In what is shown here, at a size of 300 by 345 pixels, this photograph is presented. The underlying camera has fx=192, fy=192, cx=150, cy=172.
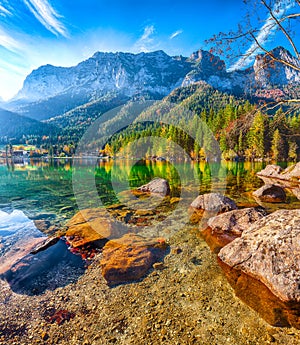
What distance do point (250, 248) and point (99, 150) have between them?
6127 inches

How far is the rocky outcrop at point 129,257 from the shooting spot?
570 centimetres

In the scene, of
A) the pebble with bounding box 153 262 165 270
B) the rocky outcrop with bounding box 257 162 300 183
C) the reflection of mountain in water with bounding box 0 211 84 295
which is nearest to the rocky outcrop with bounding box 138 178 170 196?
the reflection of mountain in water with bounding box 0 211 84 295

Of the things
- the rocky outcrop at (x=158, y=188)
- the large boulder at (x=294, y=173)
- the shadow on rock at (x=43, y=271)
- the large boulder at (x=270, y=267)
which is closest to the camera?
the large boulder at (x=270, y=267)

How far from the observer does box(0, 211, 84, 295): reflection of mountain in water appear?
217 inches

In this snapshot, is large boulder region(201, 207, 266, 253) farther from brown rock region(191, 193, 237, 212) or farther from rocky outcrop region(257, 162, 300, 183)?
rocky outcrop region(257, 162, 300, 183)

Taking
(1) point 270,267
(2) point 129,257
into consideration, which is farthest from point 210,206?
(2) point 129,257

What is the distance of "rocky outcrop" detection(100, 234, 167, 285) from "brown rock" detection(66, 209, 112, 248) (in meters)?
0.86

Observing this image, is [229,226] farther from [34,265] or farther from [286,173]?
[286,173]

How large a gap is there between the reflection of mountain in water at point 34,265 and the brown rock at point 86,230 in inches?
22.2

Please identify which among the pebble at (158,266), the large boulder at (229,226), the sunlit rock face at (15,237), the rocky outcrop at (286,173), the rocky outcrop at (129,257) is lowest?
the sunlit rock face at (15,237)

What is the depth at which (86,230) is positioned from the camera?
8.85 m

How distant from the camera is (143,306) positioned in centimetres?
459

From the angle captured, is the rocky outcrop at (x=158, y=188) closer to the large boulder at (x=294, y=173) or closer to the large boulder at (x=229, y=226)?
the large boulder at (x=229, y=226)

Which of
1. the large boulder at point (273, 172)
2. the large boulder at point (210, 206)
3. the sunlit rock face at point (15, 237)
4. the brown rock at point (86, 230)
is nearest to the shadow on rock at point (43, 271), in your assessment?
the sunlit rock face at point (15, 237)
